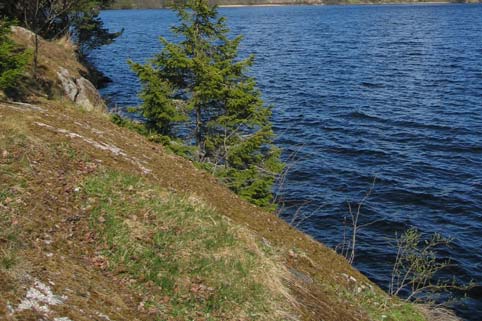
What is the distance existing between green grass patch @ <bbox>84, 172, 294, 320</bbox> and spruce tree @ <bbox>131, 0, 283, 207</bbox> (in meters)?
6.67

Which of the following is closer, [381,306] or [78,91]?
[381,306]

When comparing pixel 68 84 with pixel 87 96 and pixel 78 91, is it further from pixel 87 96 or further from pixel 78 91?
pixel 87 96

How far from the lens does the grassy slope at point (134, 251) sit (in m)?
5.97

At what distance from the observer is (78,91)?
20188 millimetres

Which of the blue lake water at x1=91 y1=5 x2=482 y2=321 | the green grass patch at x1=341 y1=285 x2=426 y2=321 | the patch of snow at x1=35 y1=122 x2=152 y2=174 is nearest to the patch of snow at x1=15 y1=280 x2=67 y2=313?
the patch of snow at x1=35 y1=122 x2=152 y2=174

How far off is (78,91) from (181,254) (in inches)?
574

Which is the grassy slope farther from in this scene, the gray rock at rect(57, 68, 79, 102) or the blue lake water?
the gray rock at rect(57, 68, 79, 102)

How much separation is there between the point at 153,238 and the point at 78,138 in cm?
399

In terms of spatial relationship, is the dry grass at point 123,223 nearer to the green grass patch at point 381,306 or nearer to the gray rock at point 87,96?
the green grass patch at point 381,306

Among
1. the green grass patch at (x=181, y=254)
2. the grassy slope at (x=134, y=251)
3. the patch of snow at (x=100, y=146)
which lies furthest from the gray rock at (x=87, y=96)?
the green grass patch at (x=181, y=254)

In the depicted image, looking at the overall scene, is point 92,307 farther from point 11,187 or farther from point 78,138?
point 78,138

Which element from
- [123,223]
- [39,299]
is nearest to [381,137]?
[123,223]

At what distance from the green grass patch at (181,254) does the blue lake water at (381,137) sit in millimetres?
8749

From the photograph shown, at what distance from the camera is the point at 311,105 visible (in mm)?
33812
